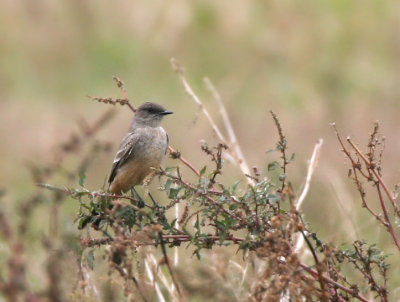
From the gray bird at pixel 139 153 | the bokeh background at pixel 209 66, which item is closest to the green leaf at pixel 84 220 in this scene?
the gray bird at pixel 139 153

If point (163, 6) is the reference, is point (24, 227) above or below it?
below

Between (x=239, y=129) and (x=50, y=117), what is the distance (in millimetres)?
2215

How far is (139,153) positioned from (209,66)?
20.3ft

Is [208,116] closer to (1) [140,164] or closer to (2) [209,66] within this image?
(1) [140,164]

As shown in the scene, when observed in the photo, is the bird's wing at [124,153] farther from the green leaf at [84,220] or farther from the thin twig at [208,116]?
the green leaf at [84,220]

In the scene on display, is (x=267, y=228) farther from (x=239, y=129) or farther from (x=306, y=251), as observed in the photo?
(x=239, y=129)

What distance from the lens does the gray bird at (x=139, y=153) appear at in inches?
229

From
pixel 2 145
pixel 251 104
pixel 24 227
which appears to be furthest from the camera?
pixel 251 104

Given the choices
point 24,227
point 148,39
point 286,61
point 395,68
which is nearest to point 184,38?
point 148,39

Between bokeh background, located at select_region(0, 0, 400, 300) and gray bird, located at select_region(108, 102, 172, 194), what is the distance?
3198 millimetres

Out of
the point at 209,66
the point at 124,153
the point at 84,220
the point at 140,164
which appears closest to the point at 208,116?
the point at 84,220

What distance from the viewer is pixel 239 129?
35.2 feet

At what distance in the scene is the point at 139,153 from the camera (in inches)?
236

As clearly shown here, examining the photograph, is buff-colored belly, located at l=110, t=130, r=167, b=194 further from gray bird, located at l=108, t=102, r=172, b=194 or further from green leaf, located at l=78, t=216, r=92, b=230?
green leaf, located at l=78, t=216, r=92, b=230
